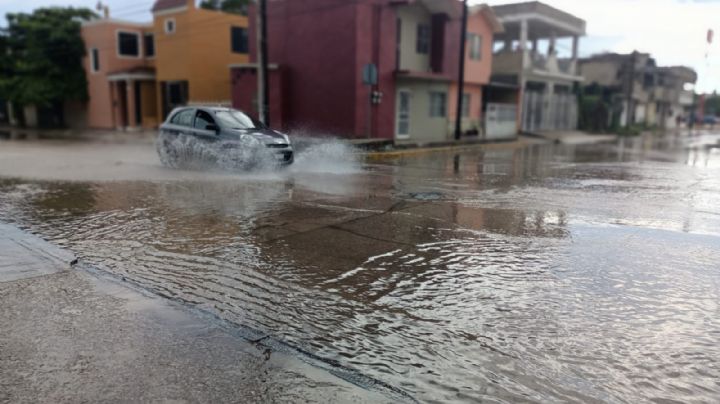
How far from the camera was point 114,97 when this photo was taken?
36.6 m

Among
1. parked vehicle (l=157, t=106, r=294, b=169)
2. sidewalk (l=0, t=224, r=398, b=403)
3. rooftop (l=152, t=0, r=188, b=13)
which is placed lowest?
sidewalk (l=0, t=224, r=398, b=403)

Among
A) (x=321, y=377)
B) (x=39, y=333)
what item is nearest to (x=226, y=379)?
(x=321, y=377)

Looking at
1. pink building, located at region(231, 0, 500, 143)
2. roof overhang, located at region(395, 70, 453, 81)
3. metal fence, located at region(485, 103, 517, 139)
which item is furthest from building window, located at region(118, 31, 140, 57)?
metal fence, located at region(485, 103, 517, 139)

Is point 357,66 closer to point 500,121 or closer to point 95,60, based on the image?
point 500,121

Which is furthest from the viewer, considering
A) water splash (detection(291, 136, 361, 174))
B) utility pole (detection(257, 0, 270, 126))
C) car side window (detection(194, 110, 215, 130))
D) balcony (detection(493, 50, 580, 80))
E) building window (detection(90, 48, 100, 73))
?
building window (detection(90, 48, 100, 73))

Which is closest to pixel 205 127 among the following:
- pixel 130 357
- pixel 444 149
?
pixel 130 357

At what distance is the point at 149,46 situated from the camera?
35938mm

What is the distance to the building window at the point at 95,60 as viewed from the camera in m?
36.6

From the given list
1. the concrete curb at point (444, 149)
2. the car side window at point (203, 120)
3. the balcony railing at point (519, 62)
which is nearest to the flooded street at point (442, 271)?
the car side window at point (203, 120)

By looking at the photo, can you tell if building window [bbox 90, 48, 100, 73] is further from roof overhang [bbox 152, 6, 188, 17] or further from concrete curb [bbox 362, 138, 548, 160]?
concrete curb [bbox 362, 138, 548, 160]

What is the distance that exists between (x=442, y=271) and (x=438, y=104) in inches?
868

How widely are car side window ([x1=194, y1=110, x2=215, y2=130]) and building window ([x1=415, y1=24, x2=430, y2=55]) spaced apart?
14.8 meters

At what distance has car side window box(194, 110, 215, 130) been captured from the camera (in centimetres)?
1303

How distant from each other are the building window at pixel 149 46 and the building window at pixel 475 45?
20149 millimetres
